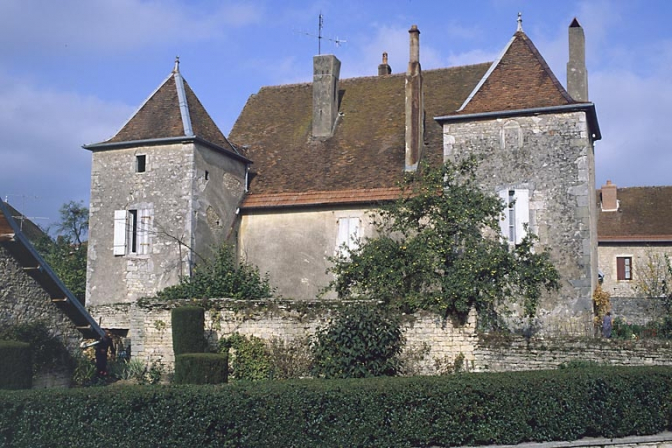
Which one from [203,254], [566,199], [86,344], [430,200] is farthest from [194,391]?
[566,199]

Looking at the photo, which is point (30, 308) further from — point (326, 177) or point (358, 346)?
point (326, 177)

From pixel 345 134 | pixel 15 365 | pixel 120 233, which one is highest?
pixel 345 134

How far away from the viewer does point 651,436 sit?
466 inches

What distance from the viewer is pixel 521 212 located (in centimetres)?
1867

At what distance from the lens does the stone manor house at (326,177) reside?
1852 cm

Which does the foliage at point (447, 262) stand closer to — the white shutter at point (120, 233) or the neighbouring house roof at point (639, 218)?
the white shutter at point (120, 233)

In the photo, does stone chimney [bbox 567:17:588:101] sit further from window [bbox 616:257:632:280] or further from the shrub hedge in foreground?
window [bbox 616:257:632:280]

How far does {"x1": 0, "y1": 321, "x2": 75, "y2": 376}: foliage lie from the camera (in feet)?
43.7

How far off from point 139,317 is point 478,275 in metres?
7.39

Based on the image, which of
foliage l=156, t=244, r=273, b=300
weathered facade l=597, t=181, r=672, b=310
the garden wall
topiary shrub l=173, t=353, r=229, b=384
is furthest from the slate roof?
weathered facade l=597, t=181, r=672, b=310

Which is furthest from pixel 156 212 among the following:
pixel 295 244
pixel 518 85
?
pixel 518 85

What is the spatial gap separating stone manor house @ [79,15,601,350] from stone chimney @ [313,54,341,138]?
7 centimetres

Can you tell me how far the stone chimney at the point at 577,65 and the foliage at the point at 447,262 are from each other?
14.5ft

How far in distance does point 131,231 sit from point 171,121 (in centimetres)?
310
